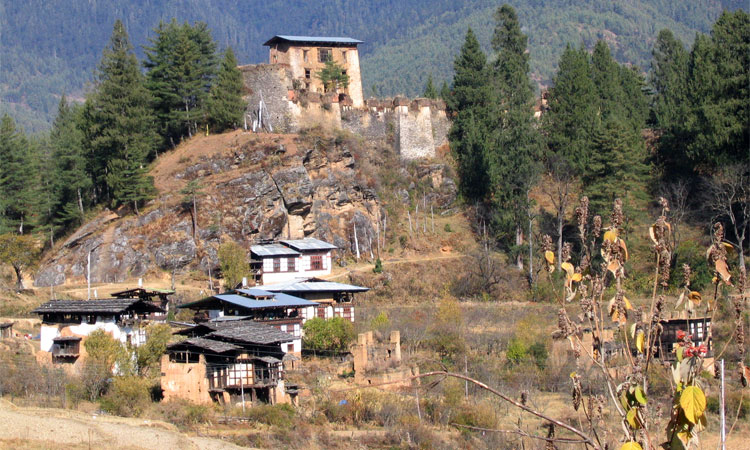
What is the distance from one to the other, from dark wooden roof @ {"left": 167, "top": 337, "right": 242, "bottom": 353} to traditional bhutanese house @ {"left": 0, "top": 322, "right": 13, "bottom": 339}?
372 inches

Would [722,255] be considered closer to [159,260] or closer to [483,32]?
[159,260]

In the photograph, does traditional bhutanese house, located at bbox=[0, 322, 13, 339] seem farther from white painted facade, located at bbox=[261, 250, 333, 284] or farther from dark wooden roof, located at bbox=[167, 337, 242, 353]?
white painted facade, located at bbox=[261, 250, 333, 284]

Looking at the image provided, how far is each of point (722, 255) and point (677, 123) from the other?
166 feet

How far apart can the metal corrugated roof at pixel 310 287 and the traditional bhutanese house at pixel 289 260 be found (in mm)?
1438

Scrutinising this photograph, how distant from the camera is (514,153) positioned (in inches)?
2045

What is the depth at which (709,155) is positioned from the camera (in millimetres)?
48750

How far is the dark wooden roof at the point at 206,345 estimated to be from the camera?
32.2 meters

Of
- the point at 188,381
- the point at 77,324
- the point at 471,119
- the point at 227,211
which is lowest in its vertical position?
the point at 188,381

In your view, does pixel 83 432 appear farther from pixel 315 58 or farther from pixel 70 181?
pixel 315 58

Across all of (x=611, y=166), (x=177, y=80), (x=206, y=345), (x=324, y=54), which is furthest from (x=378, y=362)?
(x=324, y=54)

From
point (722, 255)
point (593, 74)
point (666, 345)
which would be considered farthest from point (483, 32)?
point (722, 255)

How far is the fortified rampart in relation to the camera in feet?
187

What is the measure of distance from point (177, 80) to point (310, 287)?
18.9m

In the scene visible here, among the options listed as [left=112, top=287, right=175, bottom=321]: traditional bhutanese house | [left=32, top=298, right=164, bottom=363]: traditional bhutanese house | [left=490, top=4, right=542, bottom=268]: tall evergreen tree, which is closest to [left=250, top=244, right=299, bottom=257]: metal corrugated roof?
[left=112, top=287, right=175, bottom=321]: traditional bhutanese house
